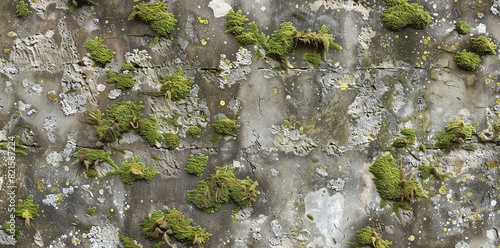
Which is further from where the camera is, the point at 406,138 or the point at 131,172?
the point at 406,138

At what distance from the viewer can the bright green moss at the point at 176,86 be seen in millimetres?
4863

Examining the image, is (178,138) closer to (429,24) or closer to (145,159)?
(145,159)

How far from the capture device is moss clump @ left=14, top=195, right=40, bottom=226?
186 inches

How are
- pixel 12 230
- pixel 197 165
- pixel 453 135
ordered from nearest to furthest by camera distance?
1. pixel 12 230
2. pixel 197 165
3. pixel 453 135

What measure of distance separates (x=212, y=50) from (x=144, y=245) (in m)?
2.24

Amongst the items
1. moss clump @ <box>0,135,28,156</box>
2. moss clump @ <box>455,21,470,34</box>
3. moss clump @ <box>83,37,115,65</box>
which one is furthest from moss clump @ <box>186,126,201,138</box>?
moss clump @ <box>455,21,470,34</box>

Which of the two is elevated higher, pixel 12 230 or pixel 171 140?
pixel 171 140

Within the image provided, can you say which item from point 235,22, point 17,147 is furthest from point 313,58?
point 17,147

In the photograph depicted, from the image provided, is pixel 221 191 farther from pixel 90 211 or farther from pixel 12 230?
pixel 12 230

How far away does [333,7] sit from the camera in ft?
16.4

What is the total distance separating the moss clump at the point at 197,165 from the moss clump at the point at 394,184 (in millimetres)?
1841

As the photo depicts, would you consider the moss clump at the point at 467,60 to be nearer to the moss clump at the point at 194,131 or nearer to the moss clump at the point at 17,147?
the moss clump at the point at 194,131

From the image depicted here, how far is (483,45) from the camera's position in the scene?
494 cm

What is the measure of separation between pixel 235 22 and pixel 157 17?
2.78 ft
